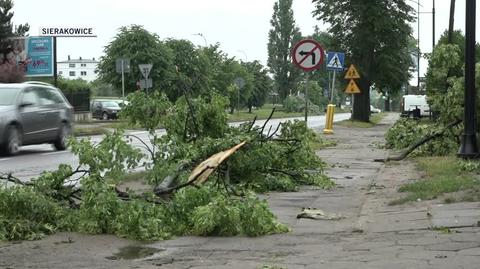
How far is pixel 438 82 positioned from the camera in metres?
17.9

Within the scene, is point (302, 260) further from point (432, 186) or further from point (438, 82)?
point (438, 82)

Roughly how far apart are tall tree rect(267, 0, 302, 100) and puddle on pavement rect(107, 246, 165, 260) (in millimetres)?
114508

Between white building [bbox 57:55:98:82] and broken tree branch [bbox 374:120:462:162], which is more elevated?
white building [bbox 57:55:98:82]

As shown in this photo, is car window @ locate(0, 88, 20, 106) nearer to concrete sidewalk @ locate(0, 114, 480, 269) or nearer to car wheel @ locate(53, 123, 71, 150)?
car wheel @ locate(53, 123, 71, 150)

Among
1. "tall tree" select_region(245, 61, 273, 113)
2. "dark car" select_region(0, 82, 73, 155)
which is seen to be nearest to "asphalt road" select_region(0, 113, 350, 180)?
"dark car" select_region(0, 82, 73, 155)

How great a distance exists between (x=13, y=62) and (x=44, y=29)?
7893mm

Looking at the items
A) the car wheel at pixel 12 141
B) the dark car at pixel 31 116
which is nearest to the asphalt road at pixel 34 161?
the car wheel at pixel 12 141

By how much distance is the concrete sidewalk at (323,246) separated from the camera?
6168 millimetres

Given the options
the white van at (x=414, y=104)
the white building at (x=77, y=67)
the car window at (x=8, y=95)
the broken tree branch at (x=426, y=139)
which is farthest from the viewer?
the white building at (x=77, y=67)

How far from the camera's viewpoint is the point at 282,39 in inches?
4828

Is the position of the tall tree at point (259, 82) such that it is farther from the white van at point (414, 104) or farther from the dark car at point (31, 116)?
the dark car at point (31, 116)

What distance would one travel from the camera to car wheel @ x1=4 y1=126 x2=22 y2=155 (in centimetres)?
1702

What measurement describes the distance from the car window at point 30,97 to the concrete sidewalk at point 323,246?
1014 centimetres

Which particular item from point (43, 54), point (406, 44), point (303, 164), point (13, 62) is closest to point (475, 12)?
point (303, 164)
